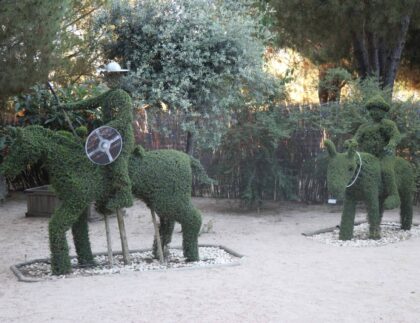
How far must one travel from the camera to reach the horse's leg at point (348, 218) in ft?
28.1

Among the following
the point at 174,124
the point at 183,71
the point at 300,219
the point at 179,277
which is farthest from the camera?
the point at 174,124

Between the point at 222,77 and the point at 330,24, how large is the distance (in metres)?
5.25

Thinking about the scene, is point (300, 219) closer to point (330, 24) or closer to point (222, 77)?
point (222, 77)

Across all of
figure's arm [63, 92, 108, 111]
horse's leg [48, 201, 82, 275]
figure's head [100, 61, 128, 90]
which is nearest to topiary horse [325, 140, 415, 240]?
figure's head [100, 61, 128, 90]

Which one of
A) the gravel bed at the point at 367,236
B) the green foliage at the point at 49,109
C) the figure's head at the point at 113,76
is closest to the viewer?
the figure's head at the point at 113,76

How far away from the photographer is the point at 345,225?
859 centimetres

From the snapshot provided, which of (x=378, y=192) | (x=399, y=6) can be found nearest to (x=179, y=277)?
(x=378, y=192)

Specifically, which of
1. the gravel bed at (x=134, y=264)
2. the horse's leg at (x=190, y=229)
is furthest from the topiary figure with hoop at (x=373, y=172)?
the horse's leg at (x=190, y=229)

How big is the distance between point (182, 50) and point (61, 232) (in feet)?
14.0

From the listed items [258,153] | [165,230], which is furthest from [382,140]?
[165,230]

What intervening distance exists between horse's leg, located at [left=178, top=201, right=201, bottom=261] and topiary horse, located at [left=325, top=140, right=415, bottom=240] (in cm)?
203

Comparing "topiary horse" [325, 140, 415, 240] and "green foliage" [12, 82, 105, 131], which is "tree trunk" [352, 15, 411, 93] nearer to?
"topiary horse" [325, 140, 415, 240]

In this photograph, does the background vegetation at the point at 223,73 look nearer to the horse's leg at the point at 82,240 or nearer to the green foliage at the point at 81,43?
the green foliage at the point at 81,43

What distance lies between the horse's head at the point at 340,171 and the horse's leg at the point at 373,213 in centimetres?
59
